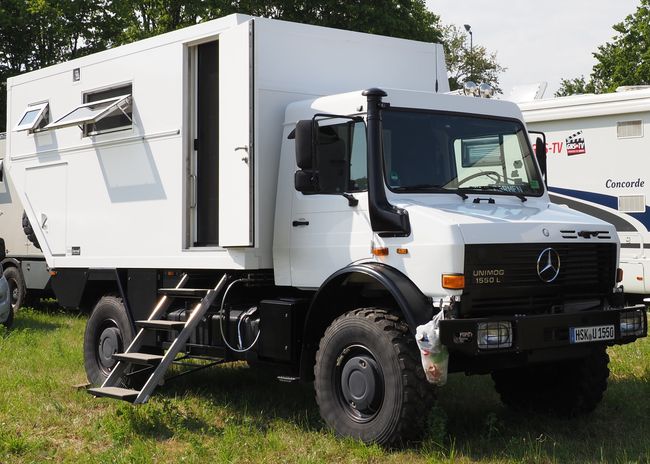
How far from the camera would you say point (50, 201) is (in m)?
9.70

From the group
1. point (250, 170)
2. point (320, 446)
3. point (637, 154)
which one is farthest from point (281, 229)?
point (637, 154)

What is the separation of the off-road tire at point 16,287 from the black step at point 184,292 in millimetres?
8820

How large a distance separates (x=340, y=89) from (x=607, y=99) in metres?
5.80

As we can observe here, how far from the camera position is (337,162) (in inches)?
271

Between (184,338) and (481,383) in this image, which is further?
(481,383)

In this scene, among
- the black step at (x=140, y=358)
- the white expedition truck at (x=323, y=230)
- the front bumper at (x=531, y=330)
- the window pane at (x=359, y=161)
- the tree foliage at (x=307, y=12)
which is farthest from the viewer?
the tree foliage at (x=307, y=12)

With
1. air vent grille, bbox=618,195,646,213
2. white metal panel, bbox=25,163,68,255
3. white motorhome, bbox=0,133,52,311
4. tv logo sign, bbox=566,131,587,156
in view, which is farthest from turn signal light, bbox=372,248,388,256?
white motorhome, bbox=0,133,52,311

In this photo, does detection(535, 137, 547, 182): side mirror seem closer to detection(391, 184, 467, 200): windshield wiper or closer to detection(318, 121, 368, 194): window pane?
detection(391, 184, 467, 200): windshield wiper

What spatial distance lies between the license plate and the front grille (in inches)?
10.0

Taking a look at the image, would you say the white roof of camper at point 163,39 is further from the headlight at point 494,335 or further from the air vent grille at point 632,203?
the air vent grille at point 632,203

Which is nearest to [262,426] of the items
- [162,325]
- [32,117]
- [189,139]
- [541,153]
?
[162,325]

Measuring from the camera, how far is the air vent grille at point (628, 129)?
12.0 m

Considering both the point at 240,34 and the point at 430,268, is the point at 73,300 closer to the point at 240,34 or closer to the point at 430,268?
the point at 240,34

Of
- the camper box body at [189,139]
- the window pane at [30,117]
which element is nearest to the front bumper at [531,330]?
the camper box body at [189,139]
